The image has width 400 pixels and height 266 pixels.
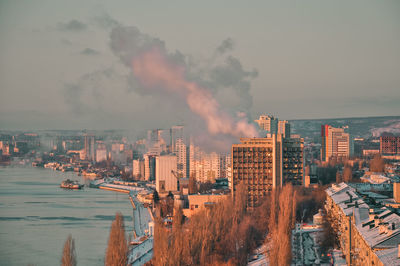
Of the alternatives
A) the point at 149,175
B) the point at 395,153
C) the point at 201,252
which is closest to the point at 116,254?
the point at 201,252

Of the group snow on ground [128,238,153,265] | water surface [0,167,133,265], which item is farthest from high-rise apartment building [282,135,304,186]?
snow on ground [128,238,153,265]

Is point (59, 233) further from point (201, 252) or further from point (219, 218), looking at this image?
point (201, 252)

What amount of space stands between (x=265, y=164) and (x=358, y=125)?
39055 millimetres

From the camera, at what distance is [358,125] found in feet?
166

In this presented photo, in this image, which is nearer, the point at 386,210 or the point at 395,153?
the point at 386,210

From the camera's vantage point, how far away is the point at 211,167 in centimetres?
2381

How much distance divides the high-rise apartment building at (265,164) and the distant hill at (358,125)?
114 ft

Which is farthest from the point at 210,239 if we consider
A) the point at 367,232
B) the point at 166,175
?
the point at 166,175

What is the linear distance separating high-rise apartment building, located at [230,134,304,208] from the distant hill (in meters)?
34.6

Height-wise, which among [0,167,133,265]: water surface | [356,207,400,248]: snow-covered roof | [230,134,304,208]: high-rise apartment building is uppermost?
[230,134,304,208]: high-rise apartment building

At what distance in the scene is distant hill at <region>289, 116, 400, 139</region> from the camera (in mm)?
48072

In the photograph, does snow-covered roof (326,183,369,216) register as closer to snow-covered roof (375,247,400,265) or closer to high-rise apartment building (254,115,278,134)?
snow-covered roof (375,247,400,265)

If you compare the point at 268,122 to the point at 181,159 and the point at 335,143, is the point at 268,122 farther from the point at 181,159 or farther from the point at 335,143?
A: the point at 335,143

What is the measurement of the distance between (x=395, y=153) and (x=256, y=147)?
21649mm
